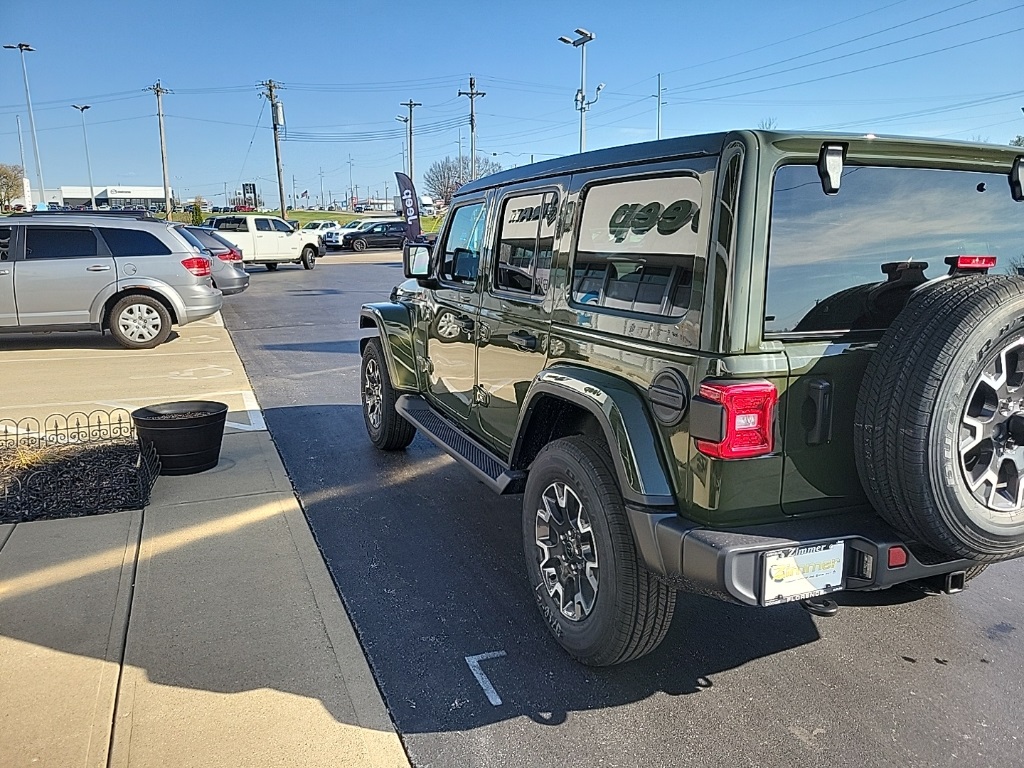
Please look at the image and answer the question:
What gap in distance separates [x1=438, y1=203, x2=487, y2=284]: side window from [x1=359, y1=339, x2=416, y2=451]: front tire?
1046mm

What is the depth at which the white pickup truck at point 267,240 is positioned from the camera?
85.1ft

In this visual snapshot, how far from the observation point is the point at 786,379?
2559mm

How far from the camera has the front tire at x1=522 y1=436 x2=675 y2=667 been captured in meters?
2.87

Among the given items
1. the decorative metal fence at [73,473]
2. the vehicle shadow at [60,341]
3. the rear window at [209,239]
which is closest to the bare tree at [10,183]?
the rear window at [209,239]

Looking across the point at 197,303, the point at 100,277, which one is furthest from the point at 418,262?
the point at 100,277

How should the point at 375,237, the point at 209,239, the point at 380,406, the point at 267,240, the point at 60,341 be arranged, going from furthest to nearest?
the point at 375,237
the point at 267,240
the point at 209,239
the point at 60,341
the point at 380,406

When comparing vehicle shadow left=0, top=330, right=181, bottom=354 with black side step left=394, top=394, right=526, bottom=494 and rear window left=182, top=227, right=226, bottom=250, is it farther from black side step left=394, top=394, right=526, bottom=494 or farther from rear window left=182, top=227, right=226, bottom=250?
black side step left=394, top=394, right=526, bottom=494

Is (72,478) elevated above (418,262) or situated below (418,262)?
below

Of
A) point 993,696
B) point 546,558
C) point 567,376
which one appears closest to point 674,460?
point 567,376

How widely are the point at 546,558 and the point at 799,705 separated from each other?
3.65ft

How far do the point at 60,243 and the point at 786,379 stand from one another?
10.6m

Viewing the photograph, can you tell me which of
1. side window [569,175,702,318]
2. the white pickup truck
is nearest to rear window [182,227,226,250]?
the white pickup truck

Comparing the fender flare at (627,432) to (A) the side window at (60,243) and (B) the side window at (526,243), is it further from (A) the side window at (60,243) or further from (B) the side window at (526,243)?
(A) the side window at (60,243)

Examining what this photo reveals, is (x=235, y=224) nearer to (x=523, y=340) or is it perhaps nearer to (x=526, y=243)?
(x=526, y=243)
